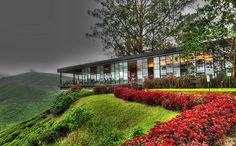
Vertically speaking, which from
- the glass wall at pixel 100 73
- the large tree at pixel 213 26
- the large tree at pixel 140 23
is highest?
the large tree at pixel 140 23

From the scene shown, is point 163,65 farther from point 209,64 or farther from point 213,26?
point 213,26

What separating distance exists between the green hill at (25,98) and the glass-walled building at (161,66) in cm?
2602

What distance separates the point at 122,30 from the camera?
1364 inches

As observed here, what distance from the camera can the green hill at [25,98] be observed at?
60.4 metres

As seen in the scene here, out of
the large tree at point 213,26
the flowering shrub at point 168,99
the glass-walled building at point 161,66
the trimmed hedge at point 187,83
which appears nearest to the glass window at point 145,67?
the glass-walled building at point 161,66

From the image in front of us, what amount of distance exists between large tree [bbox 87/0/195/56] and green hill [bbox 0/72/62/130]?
30.2m

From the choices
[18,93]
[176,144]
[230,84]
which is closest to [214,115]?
[176,144]

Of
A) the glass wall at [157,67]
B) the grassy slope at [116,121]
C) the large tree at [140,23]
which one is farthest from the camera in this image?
the large tree at [140,23]

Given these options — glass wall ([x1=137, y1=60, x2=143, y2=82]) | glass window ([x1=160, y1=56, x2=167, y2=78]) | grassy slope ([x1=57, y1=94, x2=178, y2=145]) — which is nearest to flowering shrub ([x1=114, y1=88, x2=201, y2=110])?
grassy slope ([x1=57, y1=94, x2=178, y2=145])

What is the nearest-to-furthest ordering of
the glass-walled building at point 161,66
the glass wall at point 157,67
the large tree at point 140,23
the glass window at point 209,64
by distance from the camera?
the glass-walled building at point 161,66 → the glass window at point 209,64 → the glass wall at point 157,67 → the large tree at point 140,23

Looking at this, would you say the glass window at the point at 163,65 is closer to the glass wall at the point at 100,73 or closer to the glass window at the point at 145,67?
the glass window at the point at 145,67

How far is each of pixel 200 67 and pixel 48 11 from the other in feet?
254

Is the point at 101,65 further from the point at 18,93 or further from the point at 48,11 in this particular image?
the point at 18,93

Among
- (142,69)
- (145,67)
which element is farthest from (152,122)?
(142,69)
